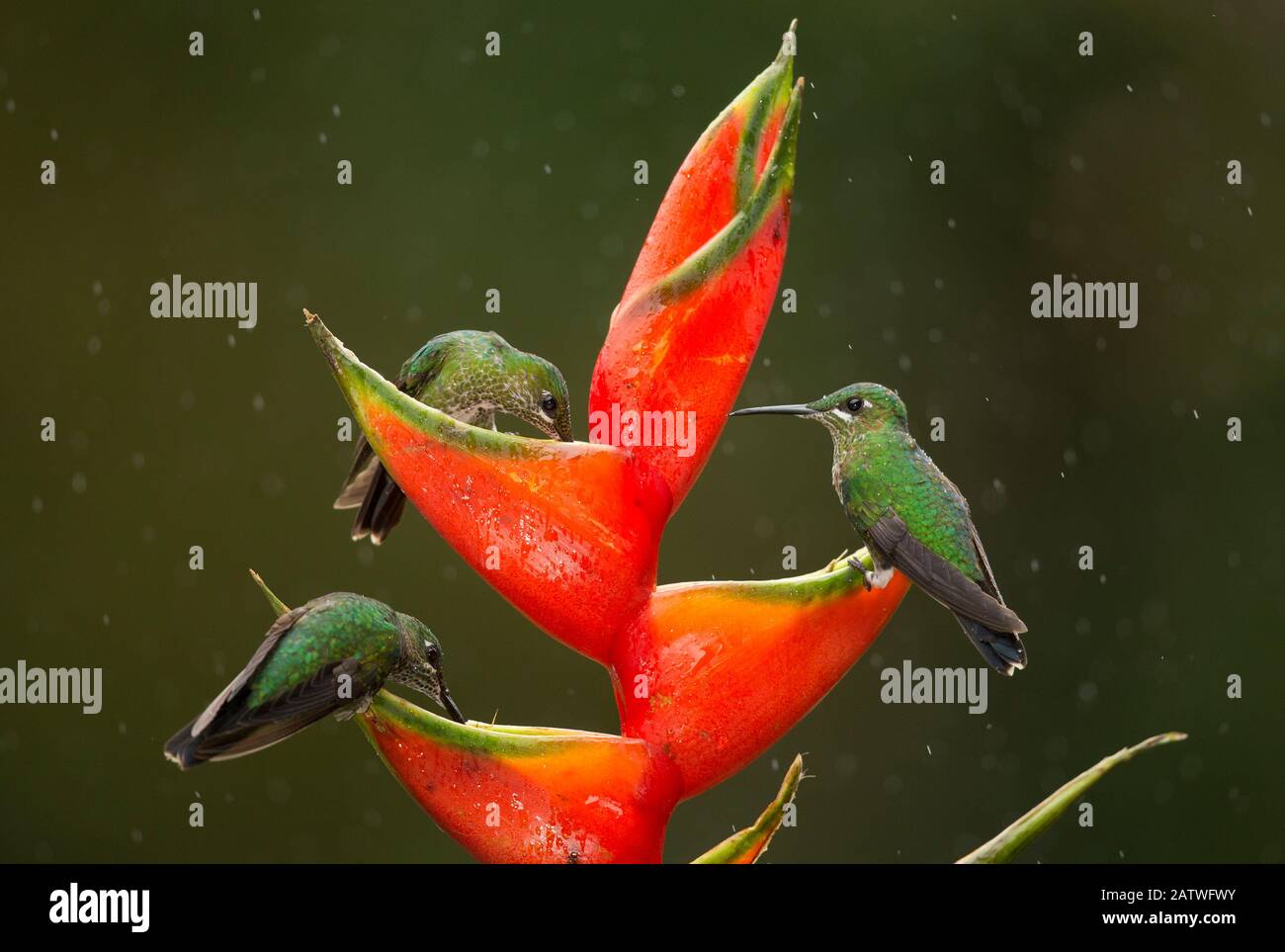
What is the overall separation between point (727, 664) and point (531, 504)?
0.48 ft

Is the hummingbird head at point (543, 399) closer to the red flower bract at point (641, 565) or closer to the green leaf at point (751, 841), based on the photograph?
the red flower bract at point (641, 565)

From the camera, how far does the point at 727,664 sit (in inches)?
31.5

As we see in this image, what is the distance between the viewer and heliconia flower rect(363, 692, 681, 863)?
77cm

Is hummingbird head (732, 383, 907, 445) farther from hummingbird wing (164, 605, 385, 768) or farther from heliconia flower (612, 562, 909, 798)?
hummingbird wing (164, 605, 385, 768)

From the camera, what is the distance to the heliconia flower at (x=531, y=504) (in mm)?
745

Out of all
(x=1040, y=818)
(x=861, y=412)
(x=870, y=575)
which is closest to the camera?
(x=1040, y=818)

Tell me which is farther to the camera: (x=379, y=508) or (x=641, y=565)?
(x=379, y=508)

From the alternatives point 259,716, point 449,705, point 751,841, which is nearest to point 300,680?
point 259,716

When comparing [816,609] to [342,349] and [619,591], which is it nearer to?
[619,591]

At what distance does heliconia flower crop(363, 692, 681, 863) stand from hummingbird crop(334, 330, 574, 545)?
0.31 meters

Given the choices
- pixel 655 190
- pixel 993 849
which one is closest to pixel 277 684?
pixel 993 849

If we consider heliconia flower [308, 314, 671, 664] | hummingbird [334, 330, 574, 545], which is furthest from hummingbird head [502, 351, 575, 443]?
heliconia flower [308, 314, 671, 664]

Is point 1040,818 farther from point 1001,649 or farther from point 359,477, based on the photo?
point 359,477

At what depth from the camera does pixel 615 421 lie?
813 millimetres
